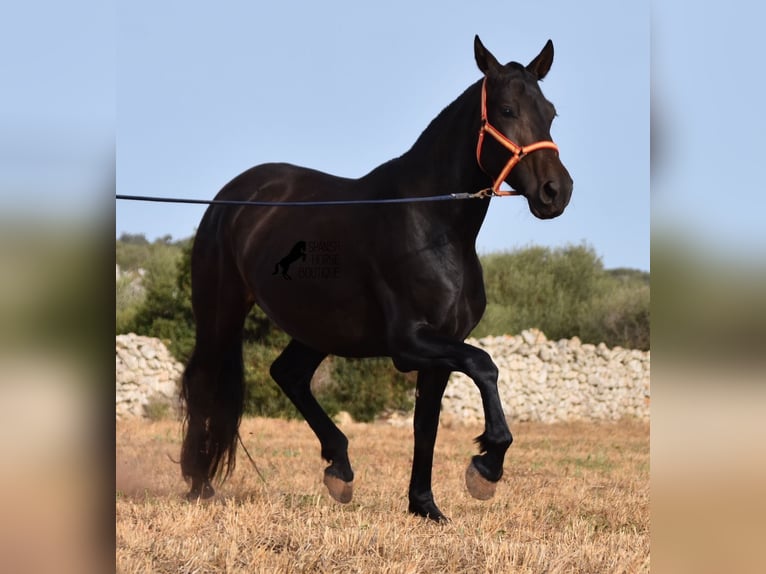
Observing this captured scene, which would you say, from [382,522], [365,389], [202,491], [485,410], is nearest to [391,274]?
[485,410]

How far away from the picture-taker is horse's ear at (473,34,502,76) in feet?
16.9

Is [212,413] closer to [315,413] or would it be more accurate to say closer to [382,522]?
[315,413]

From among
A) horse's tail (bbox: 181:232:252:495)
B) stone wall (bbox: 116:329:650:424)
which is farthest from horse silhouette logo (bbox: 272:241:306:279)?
stone wall (bbox: 116:329:650:424)

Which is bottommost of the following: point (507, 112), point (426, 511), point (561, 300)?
point (426, 511)

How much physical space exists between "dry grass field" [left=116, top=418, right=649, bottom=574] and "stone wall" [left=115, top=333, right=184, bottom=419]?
640 cm

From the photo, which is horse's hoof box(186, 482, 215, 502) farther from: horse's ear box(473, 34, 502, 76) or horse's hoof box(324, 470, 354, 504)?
horse's ear box(473, 34, 502, 76)

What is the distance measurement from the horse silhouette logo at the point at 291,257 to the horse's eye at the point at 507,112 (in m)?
1.67

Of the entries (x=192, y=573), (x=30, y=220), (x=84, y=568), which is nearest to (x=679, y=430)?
(x=84, y=568)

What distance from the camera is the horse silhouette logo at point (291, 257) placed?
602 centimetres

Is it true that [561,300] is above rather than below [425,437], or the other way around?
above

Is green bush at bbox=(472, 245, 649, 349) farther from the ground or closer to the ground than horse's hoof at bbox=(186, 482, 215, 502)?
farther from the ground

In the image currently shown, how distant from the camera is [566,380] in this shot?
17484mm

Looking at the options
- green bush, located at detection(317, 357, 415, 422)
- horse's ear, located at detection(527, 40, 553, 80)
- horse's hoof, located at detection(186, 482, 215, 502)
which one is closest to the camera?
horse's ear, located at detection(527, 40, 553, 80)

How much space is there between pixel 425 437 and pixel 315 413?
2.86 feet
